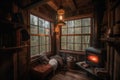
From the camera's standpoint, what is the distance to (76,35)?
157 inches

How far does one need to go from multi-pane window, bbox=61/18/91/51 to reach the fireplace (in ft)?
2.39

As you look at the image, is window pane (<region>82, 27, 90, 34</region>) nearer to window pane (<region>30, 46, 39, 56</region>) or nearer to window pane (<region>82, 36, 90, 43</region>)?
window pane (<region>82, 36, 90, 43</region>)

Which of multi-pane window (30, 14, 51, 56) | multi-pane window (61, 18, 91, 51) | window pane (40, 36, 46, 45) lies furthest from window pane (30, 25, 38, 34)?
multi-pane window (61, 18, 91, 51)

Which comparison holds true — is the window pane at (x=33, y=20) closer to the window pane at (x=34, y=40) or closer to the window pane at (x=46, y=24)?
the window pane at (x=34, y=40)

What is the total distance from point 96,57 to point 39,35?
7.96ft

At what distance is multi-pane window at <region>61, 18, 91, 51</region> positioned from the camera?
3.71 m

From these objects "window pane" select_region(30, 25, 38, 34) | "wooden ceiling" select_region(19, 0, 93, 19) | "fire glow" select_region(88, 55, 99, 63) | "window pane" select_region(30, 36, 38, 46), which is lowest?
"fire glow" select_region(88, 55, 99, 63)

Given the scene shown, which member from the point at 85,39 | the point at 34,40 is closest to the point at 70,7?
the point at 85,39

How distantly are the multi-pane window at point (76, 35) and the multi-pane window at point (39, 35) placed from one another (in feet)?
3.07

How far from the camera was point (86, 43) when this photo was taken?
374 centimetres

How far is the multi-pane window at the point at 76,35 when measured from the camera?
3.71 m

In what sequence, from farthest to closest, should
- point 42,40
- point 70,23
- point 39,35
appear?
point 70,23
point 42,40
point 39,35

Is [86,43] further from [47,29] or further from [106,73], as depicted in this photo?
[47,29]

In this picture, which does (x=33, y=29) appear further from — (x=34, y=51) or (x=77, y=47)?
(x=77, y=47)
